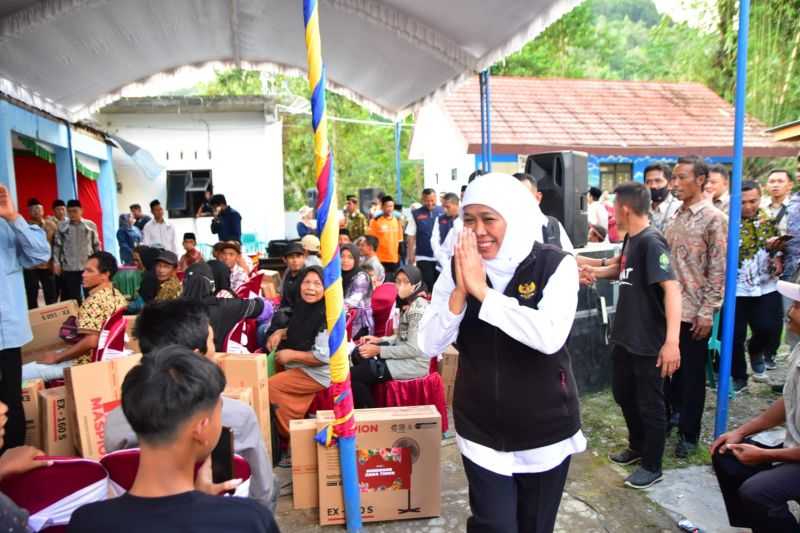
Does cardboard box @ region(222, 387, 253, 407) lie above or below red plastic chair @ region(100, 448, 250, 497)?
below

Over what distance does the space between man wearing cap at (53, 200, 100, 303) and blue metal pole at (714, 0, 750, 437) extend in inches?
302

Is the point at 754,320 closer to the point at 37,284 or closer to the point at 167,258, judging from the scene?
the point at 167,258

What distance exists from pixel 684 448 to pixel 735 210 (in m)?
1.54

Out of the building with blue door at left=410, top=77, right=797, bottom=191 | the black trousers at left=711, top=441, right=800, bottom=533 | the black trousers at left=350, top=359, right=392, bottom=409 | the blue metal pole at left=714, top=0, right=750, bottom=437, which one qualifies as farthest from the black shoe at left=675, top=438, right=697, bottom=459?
the building with blue door at left=410, top=77, right=797, bottom=191

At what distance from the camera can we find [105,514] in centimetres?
121

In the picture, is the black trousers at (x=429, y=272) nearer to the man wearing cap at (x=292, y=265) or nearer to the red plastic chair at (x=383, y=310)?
the man wearing cap at (x=292, y=265)

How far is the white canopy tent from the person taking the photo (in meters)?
5.05

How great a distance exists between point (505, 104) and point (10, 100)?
11.3m

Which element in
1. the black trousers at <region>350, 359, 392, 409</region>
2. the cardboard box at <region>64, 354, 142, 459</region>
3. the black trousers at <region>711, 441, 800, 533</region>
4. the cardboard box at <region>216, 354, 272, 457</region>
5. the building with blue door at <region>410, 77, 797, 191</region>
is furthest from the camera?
the building with blue door at <region>410, 77, 797, 191</region>

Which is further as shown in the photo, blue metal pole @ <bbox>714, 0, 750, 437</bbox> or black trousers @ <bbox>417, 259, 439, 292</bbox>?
black trousers @ <bbox>417, 259, 439, 292</bbox>

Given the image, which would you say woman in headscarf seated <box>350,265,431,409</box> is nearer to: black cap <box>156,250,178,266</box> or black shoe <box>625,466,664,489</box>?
black shoe <box>625,466,664,489</box>

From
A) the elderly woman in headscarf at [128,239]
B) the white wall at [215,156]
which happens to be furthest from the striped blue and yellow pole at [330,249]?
the white wall at [215,156]

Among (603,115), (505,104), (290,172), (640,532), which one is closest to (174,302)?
(640,532)

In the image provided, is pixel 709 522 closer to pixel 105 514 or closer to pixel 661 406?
pixel 661 406
